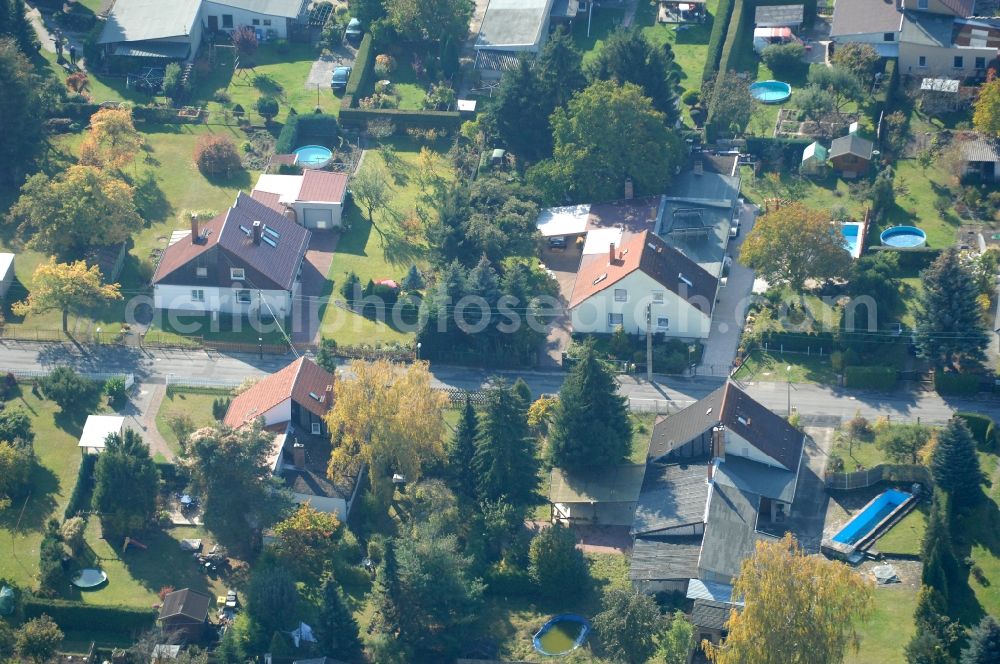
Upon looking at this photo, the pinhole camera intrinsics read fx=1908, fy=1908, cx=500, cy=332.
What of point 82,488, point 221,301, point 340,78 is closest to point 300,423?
point 82,488

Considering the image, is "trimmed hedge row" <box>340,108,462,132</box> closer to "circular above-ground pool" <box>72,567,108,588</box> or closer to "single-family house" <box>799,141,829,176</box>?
"single-family house" <box>799,141,829,176</box>

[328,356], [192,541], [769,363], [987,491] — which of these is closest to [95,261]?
[328,356]

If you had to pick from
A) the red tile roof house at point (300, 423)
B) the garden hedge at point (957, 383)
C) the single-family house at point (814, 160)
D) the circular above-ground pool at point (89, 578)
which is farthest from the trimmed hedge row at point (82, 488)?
the single-family house at point (814, 160)

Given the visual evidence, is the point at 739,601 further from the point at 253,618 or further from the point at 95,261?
the point at 95,261

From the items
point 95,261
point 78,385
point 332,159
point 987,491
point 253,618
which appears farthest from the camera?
point 332,159

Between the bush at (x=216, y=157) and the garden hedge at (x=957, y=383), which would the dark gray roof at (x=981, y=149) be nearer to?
the garden hedge at (x=957, y=383)

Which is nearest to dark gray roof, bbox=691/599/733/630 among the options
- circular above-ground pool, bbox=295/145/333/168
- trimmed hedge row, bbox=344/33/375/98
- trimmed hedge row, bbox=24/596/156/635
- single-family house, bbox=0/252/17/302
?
trimmed hedge row, bbox=24/596/156/635

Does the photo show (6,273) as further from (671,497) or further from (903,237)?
(903,237)
